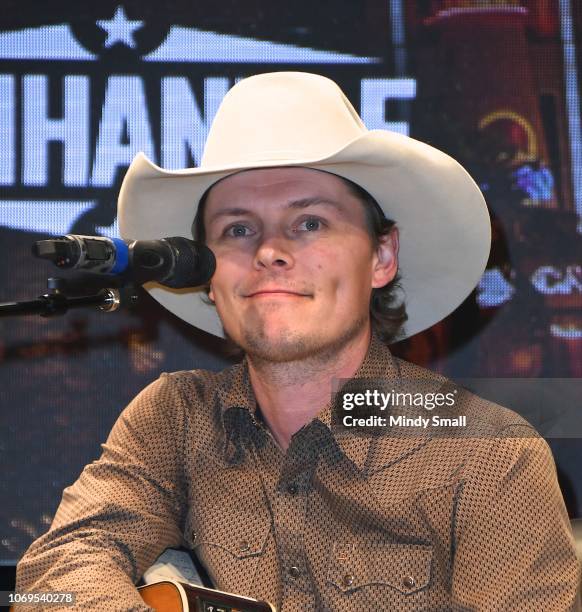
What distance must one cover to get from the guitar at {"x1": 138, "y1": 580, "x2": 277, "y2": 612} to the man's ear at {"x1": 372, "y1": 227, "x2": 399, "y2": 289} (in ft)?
3.15

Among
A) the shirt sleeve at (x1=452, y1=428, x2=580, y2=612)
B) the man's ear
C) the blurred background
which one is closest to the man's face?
the man's ear

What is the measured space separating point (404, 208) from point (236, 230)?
0.50 metres

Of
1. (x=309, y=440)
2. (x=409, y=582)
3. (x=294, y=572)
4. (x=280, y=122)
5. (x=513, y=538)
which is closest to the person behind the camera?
(x=513, y=538)

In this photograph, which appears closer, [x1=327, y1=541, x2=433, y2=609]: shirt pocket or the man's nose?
[x1=327, y1=541, x2=433, y2=609]: shirt pocket

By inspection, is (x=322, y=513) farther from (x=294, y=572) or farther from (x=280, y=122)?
(x=280, y=122)

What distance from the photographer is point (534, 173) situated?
10.8 feet

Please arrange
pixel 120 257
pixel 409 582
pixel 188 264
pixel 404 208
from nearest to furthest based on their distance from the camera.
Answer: pixel 120 257, pixel 188 264, pixel 409 582, pixel 404 208

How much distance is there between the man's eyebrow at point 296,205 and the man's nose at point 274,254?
0.11m

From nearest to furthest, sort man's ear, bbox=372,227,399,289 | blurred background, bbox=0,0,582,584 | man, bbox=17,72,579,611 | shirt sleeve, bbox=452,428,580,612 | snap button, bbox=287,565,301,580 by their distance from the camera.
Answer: shirt sleeve, bbox=452,428,580,612, man, bbox=17,72,579,611, snap button, bbox=287,565,301,580, man's ear, bbox=372,227,399,289, blurred background, bbox=0,0,582,584

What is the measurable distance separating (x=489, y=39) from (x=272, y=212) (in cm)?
130

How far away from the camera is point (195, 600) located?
7.18 feet

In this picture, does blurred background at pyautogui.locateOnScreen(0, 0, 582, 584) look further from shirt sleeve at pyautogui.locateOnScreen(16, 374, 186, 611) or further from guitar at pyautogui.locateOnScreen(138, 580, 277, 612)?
guitar at pyautogui.locateOnScreen(138, 580, 277, 612)

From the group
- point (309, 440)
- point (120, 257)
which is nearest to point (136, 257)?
point (120, 257)

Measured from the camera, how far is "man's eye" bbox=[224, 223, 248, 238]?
8.23 feet
